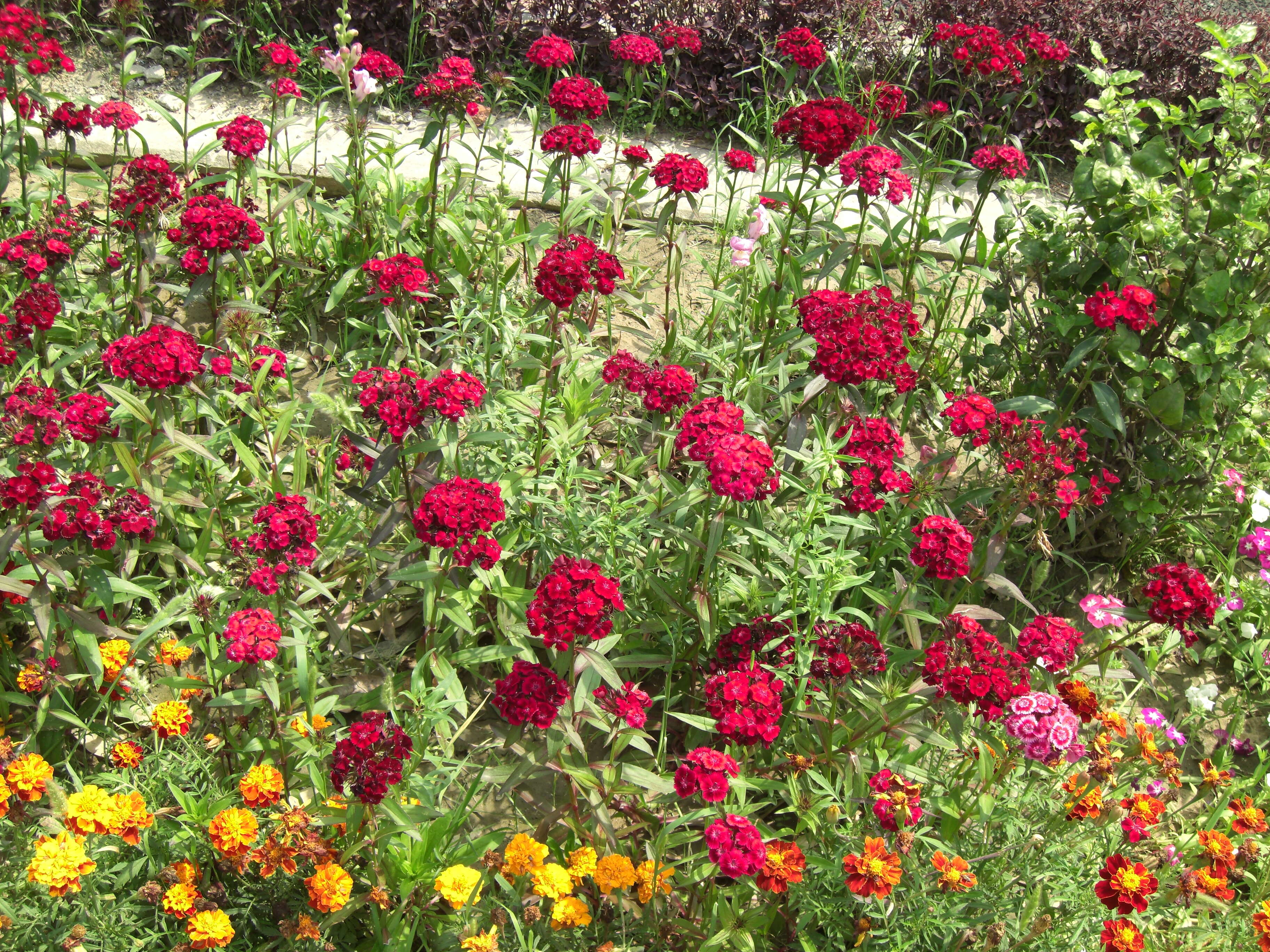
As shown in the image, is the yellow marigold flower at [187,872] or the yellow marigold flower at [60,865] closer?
the yellow marigold flower at [60,865]

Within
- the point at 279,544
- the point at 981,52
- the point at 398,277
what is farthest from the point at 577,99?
the point at 279,544

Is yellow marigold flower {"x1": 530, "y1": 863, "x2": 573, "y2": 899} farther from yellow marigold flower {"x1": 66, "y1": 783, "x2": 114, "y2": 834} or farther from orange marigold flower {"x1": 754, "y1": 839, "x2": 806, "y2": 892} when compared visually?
yellow marigold flower {"x1": 66, "y1": 783, "x2": 114, "y2": 834}

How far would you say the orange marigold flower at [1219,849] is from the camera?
272 cm

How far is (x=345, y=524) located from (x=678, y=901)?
1690 mm

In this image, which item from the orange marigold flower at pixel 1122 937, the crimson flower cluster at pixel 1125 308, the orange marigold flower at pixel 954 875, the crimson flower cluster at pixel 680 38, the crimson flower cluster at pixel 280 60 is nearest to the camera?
the orange marigold flower at pixel 1122 937

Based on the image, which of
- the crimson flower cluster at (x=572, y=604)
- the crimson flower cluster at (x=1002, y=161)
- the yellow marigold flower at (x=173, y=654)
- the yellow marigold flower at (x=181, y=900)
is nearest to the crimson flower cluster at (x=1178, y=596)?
the crimson flower cluster at (x=572, y=604)

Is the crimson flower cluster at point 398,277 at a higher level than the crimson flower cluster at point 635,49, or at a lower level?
lower

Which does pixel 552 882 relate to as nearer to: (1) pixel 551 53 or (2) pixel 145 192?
(2) pixel 145 192

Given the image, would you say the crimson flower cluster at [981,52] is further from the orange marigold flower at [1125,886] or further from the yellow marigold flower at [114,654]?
the yellow marigold flower at [114,654]

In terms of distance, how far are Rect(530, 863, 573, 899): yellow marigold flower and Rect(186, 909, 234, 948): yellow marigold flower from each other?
72cm

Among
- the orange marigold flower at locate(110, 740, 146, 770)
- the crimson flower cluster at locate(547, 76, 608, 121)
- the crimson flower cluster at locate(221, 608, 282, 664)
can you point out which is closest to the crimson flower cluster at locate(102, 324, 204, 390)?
the crimson flower cluster at locate(221, 608, 282, 664)

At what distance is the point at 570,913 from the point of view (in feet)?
8.27

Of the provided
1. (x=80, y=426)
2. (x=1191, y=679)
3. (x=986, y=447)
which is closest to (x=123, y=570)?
(x=80, y=426)

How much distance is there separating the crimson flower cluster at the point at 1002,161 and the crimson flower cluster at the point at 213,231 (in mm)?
2715
